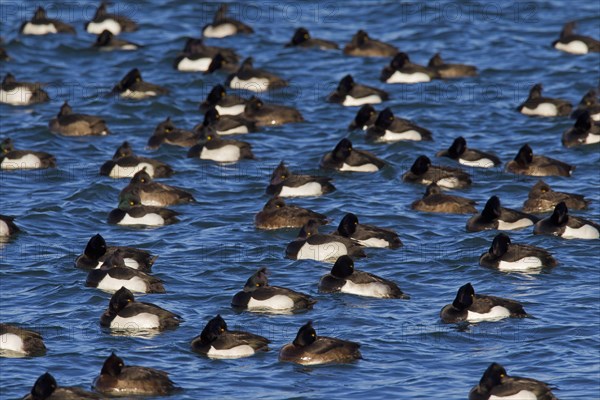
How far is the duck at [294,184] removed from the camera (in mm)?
28953

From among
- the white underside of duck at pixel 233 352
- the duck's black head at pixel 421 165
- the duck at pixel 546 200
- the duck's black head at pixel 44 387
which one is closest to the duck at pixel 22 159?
the duck's black head at pixel 421 165

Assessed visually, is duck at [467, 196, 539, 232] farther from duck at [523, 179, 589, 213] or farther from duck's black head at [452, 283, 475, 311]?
duck's black head at [452, 283, 475, 311]

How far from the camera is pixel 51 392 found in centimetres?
1838

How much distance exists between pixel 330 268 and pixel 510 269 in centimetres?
310

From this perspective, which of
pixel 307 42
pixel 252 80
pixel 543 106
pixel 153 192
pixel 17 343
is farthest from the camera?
pixel 307 42

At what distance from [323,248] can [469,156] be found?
6.83 meters

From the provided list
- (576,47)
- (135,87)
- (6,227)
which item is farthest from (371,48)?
(6,227)

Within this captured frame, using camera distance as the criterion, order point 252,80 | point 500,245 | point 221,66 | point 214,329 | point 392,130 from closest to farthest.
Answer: point 214,329 → point 500,245 → point 392,130 → point 252,80 → point 221,66

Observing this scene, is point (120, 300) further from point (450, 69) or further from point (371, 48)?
point (371, 48)

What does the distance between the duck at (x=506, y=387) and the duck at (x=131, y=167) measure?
13105mm

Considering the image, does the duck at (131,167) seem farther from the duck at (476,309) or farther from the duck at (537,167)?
the duck at (476,309)

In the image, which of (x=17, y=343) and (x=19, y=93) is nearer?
(x=17, y=343)

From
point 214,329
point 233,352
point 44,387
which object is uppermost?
point 44,387

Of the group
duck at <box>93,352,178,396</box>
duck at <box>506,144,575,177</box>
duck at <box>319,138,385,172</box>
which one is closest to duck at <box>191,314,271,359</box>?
duck at <box>93,352,178,396</box>
